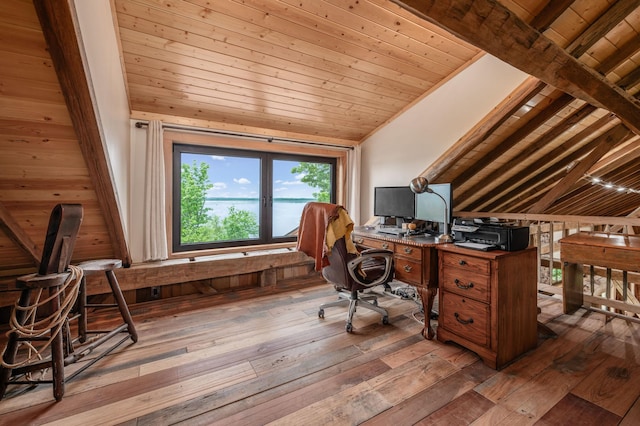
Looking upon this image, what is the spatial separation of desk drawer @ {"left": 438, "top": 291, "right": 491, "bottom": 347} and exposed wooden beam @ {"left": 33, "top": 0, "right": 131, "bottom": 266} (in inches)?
97.0

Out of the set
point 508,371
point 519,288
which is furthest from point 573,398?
point 519,288

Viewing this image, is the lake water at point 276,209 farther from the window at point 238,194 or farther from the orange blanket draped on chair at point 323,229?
the orange blanket draped on chair at point 323,229

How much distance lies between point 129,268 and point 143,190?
2.45 feet

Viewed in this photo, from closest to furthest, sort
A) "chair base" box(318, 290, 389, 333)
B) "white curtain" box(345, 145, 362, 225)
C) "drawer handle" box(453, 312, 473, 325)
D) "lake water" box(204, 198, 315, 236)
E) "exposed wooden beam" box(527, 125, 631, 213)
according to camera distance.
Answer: "drawer handle" box(453, 312, 473, 325) → "chair base" box(318, 290, 389, 333) → "exposed wooden beam" box(527, 125, 631, 213) → "lake water" box(204, 198, 315, 236) → "white curtain" box(345, 145, 362, 225)

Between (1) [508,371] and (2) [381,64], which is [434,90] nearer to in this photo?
(2) [381,64]

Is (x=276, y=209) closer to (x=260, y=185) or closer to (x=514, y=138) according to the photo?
(x=260, y=185)

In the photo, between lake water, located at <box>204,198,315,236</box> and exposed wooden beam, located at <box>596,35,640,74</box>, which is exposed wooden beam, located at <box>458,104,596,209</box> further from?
lake water, located at <box>204,198,315,236</box>

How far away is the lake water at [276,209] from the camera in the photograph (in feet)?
10.9

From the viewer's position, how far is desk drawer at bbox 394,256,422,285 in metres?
2.07

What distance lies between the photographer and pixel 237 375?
5.45 feet

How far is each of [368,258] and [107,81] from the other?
2.16 metres

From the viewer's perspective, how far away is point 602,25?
172cm

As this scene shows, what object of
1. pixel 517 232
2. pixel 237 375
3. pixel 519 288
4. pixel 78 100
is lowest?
pixel 237 375

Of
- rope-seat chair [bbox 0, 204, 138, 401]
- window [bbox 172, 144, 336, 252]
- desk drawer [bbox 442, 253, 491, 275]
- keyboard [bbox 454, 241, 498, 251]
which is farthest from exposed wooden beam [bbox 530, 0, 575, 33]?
rope-seat chair [bbox 0, 204, 138, 401]
